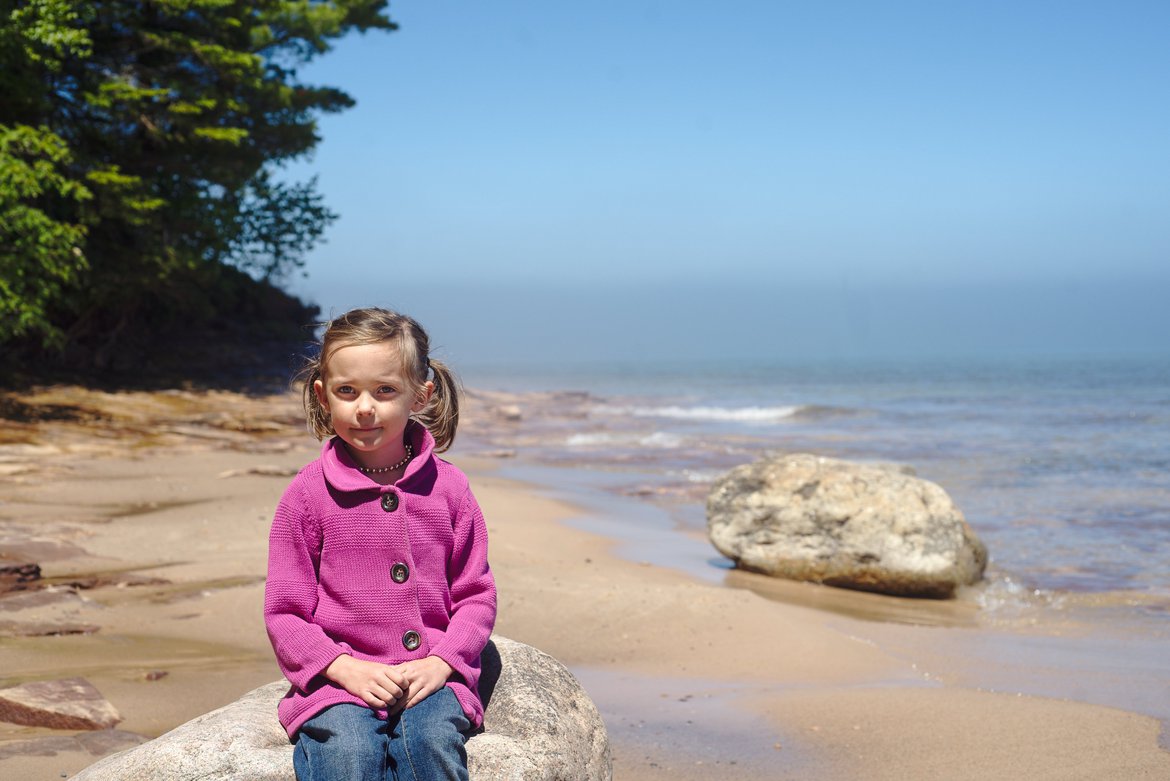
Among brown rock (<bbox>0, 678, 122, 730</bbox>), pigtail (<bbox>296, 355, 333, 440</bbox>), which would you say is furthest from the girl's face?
brown rock (<bbox>0, 678, 122, 730</bbox>)

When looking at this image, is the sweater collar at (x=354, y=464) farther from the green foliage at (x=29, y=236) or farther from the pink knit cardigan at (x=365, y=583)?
the green foliage at (x=29, y=236)

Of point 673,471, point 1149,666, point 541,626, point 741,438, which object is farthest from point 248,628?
point 741,438

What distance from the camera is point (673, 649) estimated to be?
6.28m

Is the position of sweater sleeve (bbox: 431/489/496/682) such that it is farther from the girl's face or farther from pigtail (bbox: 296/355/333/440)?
pigtail (bbox: 296/355/333/440)

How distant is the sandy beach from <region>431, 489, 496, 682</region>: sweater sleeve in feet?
5.33

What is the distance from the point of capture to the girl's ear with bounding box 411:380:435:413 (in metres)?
3.25

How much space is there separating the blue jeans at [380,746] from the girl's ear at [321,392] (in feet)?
2.92

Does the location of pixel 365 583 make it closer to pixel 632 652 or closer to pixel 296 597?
pixel 296 597

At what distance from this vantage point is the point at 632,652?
20.4ft

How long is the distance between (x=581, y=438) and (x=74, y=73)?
1189 centimetres

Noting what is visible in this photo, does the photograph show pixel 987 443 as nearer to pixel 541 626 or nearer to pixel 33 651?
pixel 541 626

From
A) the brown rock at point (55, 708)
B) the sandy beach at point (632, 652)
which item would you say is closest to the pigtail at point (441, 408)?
the sandy beach at point (632, 652)

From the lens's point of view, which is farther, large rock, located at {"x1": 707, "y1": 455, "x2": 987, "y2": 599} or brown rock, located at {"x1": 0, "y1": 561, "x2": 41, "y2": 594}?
large rock, located at {"x1": 707, "y1": 455, "x2": 987, "y2": 599}

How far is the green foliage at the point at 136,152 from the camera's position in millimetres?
16500
